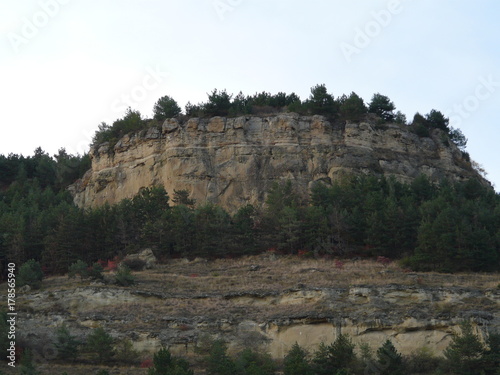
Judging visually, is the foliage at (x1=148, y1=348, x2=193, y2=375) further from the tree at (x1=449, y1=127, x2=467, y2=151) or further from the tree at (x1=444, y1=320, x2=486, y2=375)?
the tree at (x1=449, y1=127, x2=467, y2=151)

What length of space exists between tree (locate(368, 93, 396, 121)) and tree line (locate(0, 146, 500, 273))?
55.3 feet

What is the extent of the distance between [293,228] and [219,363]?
22.5 meters

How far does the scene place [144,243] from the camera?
2291 inches

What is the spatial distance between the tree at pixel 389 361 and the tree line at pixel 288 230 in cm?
1435

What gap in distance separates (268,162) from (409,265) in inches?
911

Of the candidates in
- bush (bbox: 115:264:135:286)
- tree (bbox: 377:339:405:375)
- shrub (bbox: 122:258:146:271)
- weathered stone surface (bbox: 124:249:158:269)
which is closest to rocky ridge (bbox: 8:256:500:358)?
bush (bbox: 115:264:135:286)

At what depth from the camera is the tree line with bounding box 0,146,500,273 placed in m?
51.9

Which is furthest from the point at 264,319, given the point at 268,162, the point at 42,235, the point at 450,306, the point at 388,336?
the point at 268,162

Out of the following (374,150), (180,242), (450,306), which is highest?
(374,150)

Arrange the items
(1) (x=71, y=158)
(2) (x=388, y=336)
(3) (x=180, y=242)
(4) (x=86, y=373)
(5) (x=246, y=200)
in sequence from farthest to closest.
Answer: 1. (1) (x=71, y=158)
2. (5) (x=246, y=200)
3. (3) (x=180, y=242)
4. (2) (x=388, y=336)
5. (4) (x=86, y=373)

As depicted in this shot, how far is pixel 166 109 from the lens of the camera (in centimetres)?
7706

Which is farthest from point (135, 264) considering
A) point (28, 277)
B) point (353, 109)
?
point (353, 109)

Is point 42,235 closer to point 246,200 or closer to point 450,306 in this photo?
point 246,200

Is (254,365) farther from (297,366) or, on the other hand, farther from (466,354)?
(466,354)
